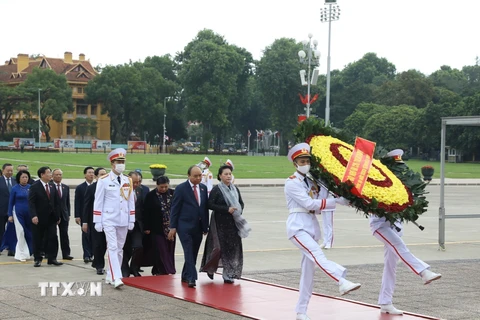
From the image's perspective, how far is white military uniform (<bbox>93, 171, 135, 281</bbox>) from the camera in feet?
35.4

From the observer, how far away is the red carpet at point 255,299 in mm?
8844

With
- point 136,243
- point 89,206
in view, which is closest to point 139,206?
point 136,243

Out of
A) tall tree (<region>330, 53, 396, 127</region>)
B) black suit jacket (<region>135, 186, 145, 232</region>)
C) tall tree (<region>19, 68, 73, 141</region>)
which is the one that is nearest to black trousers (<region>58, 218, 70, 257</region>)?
black suit jacket (<region>135, 186, 145, 232</region>)

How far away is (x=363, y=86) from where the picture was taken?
123m

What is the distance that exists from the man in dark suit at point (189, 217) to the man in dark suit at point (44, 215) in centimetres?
283

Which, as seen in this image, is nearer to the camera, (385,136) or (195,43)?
(385,136)

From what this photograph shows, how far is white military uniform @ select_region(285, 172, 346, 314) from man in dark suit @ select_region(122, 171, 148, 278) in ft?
12.3

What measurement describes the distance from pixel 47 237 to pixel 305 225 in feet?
20.1

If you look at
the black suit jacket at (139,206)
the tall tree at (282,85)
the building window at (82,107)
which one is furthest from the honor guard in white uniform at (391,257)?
the building window at (82,107)

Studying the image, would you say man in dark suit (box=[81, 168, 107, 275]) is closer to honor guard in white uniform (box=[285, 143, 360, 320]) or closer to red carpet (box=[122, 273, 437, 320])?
red carpet (box=[122, 273, 437, 320])

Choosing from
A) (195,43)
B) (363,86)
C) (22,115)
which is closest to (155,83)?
(195,43)

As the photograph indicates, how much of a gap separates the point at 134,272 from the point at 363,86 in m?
114

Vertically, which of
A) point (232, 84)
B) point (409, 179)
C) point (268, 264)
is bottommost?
point (268, 264)

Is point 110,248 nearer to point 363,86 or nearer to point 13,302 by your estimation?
point 13,302
